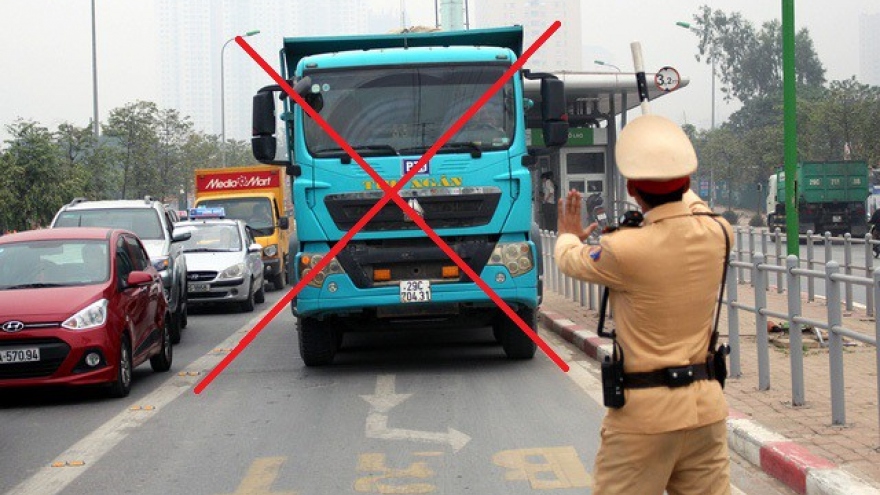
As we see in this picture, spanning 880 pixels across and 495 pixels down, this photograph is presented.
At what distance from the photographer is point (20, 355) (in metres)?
10.7

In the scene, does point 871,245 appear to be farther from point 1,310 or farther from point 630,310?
point 630,310

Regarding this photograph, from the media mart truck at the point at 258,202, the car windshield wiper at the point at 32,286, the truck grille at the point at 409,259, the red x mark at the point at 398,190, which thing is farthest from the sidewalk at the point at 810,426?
the media mart truck at the point at 258,202

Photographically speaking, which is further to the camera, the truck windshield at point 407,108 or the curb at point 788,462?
the truck windshield at point 407,108

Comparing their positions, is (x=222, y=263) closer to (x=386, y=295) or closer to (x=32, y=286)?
(x=32, y=286)

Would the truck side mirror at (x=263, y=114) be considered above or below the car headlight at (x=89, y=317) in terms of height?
above

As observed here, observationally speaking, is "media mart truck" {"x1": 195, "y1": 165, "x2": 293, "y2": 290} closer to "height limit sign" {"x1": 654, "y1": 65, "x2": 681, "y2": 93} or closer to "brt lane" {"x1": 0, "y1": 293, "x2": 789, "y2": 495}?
"height limit sign" {"x1": 654, "y1": 65, "x2": 681, "y2": 93}

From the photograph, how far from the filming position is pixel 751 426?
8164mm

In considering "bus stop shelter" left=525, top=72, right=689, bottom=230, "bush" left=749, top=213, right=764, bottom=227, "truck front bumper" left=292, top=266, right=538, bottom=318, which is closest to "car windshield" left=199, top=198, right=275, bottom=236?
"bus stop shelter" left=525, top=72, right=689, bottom=230

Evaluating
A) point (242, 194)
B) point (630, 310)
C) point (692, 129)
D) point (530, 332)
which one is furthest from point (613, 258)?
point (692, 129)

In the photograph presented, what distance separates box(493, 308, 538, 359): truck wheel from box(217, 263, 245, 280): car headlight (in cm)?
936

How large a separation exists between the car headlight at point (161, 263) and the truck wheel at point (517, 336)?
5.80 meters

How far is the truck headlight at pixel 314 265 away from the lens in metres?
11.8

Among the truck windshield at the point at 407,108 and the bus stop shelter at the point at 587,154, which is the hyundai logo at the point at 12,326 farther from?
the bus stop shelter at the point at 587,154

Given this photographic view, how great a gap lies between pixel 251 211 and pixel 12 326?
19.0 m
